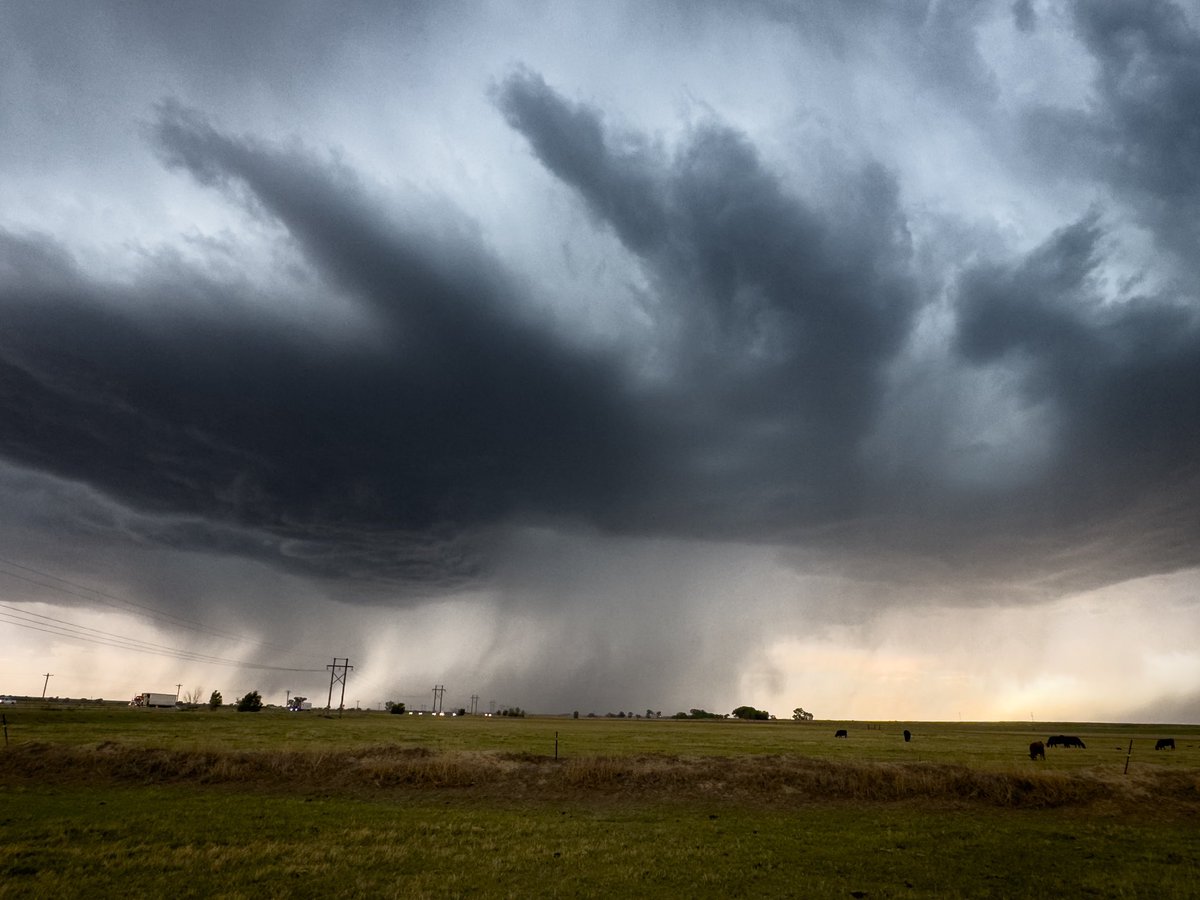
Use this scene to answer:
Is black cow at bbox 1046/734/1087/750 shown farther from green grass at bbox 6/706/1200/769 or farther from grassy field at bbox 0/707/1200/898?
grassy field at bbox 0/707/1200/898

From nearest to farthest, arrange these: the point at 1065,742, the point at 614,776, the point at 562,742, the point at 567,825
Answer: the point at 567,825 → the point at 614,776 → the point at 562,742 → the point at 1065,742

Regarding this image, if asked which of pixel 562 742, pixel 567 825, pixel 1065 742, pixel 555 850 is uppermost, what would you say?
pixel 555 850

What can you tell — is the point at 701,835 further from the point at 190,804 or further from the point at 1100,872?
the point at 190,804

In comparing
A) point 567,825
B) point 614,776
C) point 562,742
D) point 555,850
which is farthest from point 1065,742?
point 555,850

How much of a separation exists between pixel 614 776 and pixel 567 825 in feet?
38.6

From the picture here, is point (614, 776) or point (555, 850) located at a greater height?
point (555, 850)

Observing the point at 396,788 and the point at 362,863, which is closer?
the point at 362,863

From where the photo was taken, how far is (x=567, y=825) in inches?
1104

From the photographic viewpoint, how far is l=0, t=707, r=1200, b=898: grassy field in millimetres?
18802

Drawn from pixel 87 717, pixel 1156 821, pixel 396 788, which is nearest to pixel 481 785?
pixel 396 788

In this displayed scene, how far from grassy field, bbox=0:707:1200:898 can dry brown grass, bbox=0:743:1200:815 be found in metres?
0.15

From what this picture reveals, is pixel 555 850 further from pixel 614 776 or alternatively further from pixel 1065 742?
pixel 1065 742

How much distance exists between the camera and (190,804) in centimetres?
3117

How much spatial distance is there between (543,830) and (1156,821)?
2997 centimetres
